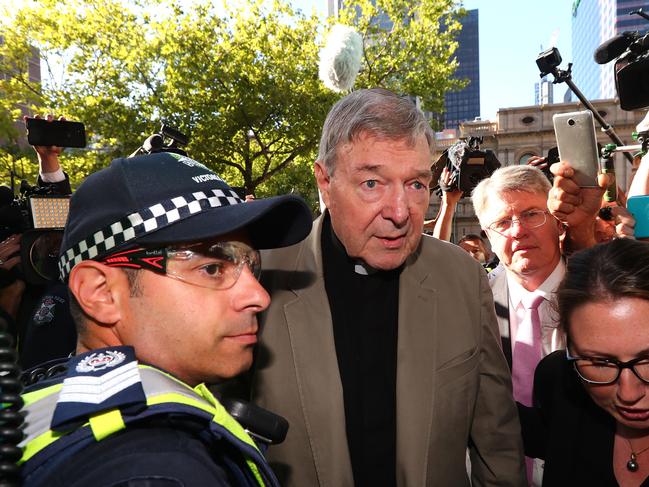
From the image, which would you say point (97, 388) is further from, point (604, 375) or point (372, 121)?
point (604, 375)

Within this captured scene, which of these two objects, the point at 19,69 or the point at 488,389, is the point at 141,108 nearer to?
the point at 19,69

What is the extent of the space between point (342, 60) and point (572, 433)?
5.08 m

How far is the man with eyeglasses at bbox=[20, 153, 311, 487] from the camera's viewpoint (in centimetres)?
86

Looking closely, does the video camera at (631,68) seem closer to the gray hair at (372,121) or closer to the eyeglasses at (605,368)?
the gray hair at (372,121)

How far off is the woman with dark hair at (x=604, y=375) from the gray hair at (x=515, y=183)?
94 cm

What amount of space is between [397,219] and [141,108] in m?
14.5

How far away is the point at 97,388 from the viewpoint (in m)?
0.90

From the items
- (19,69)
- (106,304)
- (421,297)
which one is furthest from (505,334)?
(19,69)

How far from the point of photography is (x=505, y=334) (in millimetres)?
2869

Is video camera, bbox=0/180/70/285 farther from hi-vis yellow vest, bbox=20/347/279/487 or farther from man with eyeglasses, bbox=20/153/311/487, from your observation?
hi-vis yellow vest, bbox=20/347/279/487

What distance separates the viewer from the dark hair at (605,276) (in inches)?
69.8

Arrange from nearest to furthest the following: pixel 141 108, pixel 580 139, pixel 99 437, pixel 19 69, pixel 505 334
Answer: pixel 99 437, pixel 580 139, pixel 505 334, pixel 141 108, pixel 19 69

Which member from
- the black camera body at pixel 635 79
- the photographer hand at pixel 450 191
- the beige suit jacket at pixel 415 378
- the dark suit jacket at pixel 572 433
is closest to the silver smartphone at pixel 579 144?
the black camera body at pixel 635 79

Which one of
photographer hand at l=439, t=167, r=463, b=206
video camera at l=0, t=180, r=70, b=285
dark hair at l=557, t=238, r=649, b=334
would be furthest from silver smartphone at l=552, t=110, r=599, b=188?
video camera at l=0, t=180, r=70, b=285
